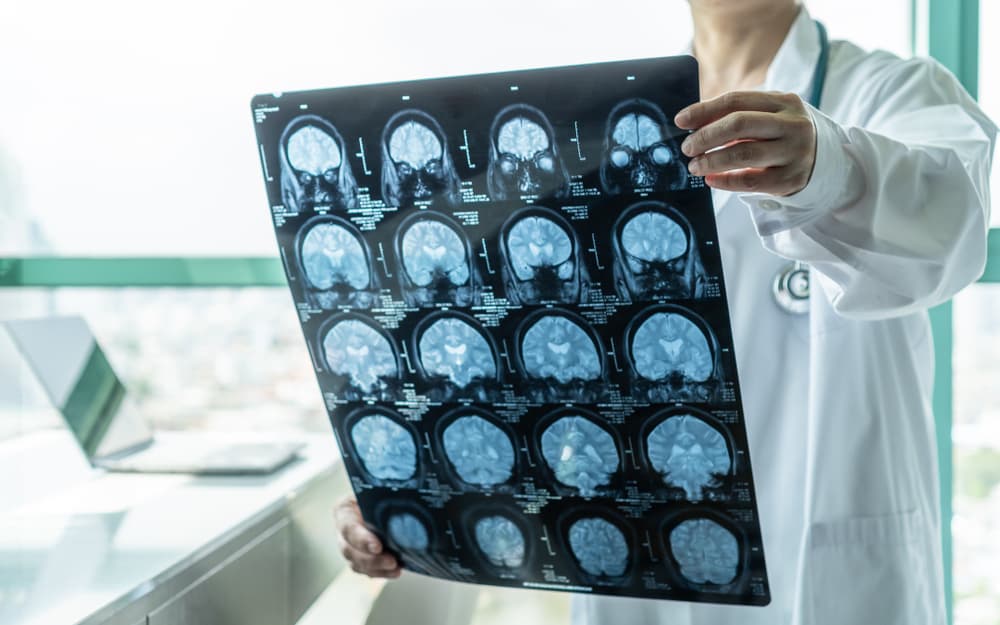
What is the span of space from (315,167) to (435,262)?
145mm

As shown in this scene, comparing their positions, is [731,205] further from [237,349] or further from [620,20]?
[237,349]

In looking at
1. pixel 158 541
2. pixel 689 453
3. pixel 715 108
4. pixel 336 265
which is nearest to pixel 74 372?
pixel 158 541

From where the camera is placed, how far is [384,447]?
848 mm

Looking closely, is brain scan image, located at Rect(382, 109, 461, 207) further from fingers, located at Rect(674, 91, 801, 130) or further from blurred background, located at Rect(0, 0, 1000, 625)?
blurred background, located at Rect(0, 0, 1000, 625)

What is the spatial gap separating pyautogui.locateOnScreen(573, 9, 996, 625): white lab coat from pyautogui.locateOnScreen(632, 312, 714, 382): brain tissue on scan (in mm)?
116

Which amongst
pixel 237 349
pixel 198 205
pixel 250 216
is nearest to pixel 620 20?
pixel 250 216

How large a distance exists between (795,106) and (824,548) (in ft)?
1.73

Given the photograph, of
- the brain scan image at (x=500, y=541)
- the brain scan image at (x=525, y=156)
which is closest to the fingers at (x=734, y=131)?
the brain scan image at (x=525, y=156)

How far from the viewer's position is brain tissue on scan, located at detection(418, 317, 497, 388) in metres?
0.75

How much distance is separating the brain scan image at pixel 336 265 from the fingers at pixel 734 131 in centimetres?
33

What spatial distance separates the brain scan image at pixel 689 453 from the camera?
0.72 metres

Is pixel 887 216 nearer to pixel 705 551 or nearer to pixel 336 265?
pixel 705 551

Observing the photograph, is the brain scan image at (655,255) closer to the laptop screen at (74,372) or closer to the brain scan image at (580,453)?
the brain scan image at (580,453)

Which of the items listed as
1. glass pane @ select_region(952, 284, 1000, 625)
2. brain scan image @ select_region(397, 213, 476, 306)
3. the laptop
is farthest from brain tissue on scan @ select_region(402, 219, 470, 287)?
glass pane @ select_region(952, 284, 1000, 625)
